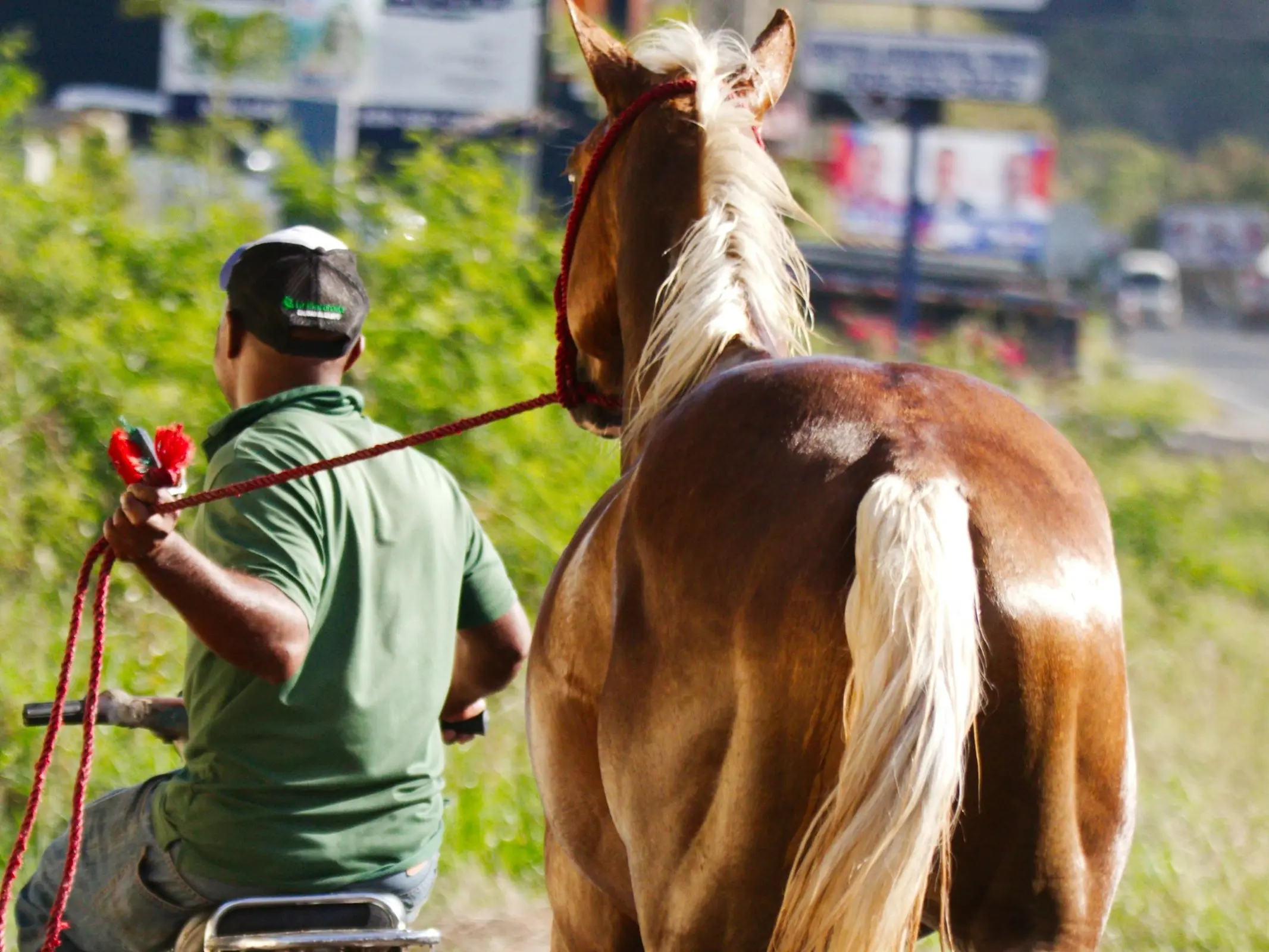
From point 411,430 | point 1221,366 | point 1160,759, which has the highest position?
point 411,430

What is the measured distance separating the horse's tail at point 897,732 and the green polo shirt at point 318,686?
0.88 m

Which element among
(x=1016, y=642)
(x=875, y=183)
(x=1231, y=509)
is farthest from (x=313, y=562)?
(x=875, y=183)

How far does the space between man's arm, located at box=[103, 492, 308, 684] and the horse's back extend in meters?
0.48

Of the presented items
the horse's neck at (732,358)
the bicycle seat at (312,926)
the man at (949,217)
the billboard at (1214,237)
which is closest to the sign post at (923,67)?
the man at (949,217)

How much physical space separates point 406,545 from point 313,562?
0.25 metres

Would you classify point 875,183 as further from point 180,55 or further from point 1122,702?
point 1122,702

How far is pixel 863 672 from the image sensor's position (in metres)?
1.91

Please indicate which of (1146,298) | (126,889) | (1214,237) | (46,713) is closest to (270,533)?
(46,713)

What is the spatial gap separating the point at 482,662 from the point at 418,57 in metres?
24.3

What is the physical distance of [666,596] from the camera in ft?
7.08

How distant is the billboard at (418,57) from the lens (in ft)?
79.3

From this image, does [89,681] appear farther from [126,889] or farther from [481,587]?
→ [481,587]

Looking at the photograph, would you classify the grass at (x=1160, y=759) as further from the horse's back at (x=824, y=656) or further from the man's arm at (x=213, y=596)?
the horse's back at (x=824, y=656)

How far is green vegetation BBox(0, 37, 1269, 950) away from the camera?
5.03 meters
